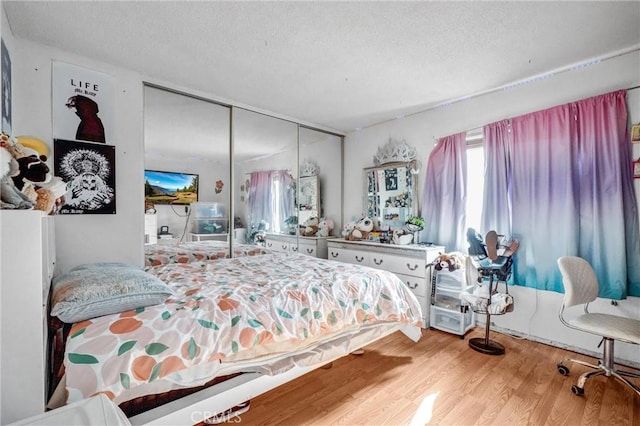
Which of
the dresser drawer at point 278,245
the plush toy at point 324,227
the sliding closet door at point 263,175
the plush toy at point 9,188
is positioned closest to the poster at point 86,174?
the sliding closet door at point 263,175

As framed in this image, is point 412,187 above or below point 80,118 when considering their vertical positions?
below

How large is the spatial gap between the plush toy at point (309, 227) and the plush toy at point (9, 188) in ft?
10.5

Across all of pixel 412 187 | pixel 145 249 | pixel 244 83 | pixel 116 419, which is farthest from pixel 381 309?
pixel 244 83

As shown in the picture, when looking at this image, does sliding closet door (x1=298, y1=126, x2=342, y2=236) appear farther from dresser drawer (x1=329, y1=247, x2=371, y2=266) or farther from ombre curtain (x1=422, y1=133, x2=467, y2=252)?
ombre curtain (x1=422, y1=133, x2=467, y2=252)

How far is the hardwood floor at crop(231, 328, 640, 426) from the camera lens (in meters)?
1.69

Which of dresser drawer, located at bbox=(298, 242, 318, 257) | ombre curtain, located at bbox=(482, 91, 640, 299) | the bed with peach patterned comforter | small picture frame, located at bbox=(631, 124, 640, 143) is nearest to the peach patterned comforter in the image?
the bed with peach patterned comforter

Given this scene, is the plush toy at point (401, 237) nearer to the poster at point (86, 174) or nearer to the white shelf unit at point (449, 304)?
the white shelf unit at point (449, 304)

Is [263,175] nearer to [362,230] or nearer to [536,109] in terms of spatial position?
[362,230]

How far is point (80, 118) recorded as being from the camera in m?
2.38

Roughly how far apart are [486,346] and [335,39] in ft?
9.61

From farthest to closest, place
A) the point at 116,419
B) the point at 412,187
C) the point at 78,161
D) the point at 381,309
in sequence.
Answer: the point at 412,187 → the point at 78,161 → the point at 381,309 → the point at 116,419

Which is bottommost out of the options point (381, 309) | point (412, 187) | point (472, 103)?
point (381, 309)

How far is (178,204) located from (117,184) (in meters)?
0.56

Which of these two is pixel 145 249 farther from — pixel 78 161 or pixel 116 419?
pixel 116 419
